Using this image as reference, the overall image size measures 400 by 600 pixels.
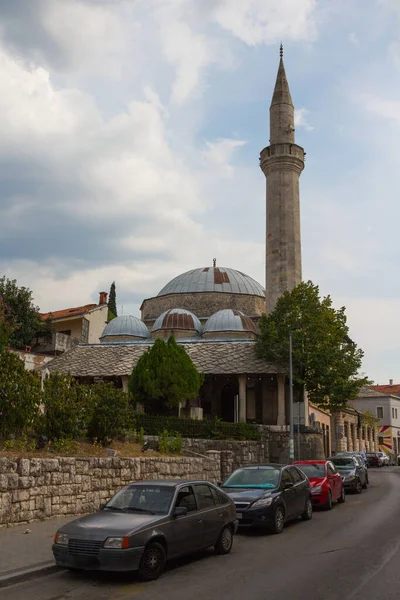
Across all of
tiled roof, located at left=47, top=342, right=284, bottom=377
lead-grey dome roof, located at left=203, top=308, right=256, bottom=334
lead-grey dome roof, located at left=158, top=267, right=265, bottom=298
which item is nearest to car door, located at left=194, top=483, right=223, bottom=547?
tiled roof, located at left=47, top=342, right=284, bottom=377

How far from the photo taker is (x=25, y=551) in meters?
9.07

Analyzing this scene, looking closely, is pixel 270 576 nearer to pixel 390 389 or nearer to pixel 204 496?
pixel 204 496

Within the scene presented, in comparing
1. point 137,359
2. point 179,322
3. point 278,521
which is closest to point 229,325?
point 179,322

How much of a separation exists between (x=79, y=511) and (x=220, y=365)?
963 inches

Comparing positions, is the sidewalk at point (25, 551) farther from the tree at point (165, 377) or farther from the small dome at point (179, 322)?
the small dome at point (179, 322)

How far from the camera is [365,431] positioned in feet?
221

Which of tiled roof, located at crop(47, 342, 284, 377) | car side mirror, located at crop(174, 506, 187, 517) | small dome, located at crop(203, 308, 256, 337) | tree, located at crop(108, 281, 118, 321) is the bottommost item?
car side mirror, located at crop(174, 506, 187, 517)

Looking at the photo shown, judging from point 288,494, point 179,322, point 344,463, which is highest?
point 179,322

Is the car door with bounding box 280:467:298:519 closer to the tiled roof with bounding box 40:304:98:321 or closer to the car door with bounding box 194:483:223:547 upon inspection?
the car door with bounding box 194:483:223:547

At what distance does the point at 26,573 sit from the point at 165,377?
2446cm

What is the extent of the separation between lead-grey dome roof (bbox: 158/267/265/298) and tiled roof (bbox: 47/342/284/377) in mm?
16048

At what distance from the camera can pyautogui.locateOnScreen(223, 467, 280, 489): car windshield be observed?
12594mm

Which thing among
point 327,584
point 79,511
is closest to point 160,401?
point 79,511

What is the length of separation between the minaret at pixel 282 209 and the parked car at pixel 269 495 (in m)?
30.4
